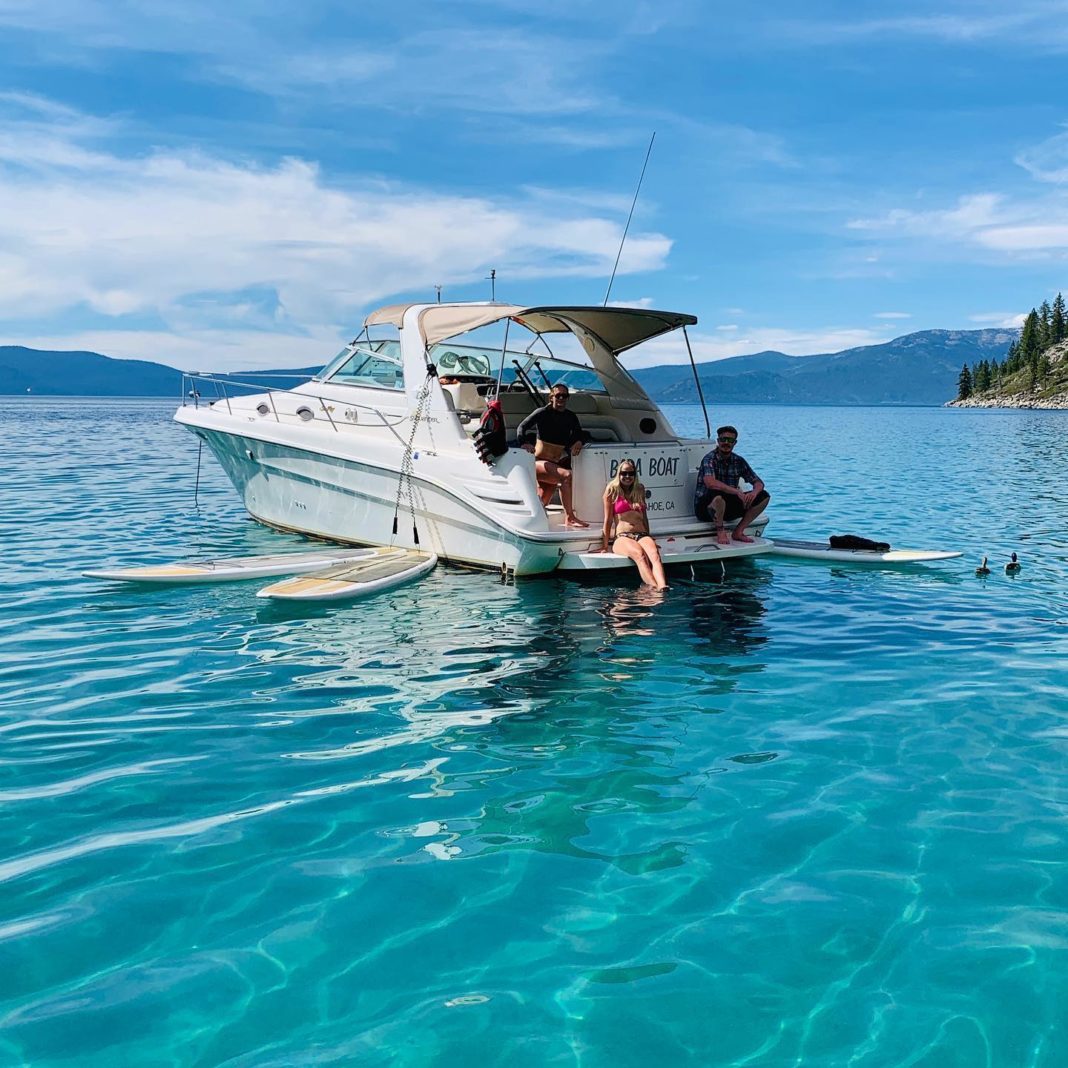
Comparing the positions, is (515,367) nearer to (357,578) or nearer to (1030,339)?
(357,578)

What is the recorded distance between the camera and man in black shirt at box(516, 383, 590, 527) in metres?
11.1

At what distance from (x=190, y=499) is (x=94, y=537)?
573 cm

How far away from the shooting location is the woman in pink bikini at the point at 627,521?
1050cm

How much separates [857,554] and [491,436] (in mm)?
5234

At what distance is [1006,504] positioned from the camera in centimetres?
2023

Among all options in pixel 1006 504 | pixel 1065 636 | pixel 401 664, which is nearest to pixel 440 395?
pixel 401 664

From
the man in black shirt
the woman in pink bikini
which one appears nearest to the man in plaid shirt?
the woman in pink bikini

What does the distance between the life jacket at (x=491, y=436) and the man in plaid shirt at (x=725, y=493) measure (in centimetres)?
268

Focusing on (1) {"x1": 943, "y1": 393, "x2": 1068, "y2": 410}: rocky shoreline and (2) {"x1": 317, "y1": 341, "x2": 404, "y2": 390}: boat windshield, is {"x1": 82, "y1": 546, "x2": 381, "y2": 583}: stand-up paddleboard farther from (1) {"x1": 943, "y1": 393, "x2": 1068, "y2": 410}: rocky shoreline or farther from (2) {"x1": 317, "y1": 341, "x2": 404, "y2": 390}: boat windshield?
(1) {"x1": 943, "y1": 393, "x2": 1068, "y2": 410}: rocky shoreline

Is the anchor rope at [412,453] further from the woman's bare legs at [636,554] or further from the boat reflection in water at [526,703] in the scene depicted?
the woman's bare legs at [636,554]

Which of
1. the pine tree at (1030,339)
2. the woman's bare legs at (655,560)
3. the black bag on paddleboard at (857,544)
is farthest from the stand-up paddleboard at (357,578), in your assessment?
the pine tree at (1030,339)

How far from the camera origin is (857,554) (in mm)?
12375

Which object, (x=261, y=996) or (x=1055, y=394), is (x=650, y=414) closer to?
(x=261, y=996)

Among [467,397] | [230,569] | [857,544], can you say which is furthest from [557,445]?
[857,544]
